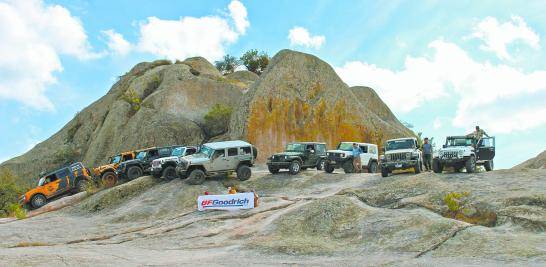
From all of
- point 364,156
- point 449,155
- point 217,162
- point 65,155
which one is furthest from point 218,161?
point 65,155

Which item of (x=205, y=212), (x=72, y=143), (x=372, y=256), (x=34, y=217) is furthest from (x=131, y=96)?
(x=372, y=256)

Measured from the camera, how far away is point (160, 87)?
54156 millimetres

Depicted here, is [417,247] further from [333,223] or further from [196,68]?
[196,68]

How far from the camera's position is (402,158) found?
78.9ft

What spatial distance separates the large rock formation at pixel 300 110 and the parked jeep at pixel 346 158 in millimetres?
11696

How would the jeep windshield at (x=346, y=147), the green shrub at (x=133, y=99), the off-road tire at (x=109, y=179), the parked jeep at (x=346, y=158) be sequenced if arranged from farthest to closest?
the green shrub at (x=133, y=99) → the off-road tire at (x=109, y=179) → the jeep windshield at (x=346, y=147) → the parked jeep at (x=346, y=158)

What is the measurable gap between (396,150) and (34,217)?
1874 centimetres

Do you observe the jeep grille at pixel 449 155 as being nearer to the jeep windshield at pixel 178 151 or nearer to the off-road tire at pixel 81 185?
the jeep windshield at pixel 178 151

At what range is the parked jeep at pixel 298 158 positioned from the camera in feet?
90.4

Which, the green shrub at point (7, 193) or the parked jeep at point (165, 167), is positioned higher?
the parked jeep at point (165, 167)

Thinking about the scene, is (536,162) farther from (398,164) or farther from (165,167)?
(165,167)

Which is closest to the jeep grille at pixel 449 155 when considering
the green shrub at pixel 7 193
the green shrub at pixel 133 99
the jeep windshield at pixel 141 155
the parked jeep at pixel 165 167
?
the parked jeep at pixel 165 167

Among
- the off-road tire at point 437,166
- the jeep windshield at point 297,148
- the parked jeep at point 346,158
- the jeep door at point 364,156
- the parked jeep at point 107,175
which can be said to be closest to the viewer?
the off-road tire at point 437,166

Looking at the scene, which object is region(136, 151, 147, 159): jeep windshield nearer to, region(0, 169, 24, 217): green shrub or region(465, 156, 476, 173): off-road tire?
region(0, 169, 24, 217): green shrub
